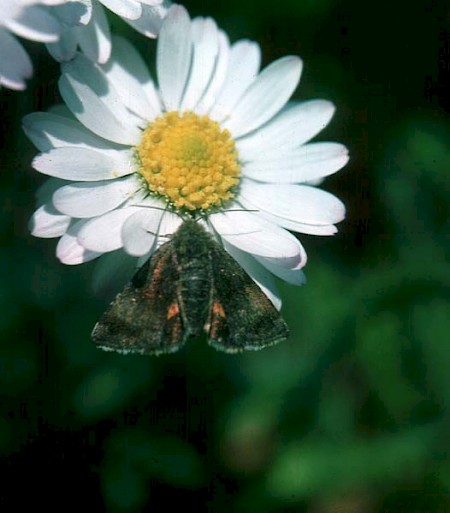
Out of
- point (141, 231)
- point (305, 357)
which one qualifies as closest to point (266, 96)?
point (141, 231)

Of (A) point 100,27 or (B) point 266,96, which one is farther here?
(B) point 266,96

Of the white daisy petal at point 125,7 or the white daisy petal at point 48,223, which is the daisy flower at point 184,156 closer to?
the white daisy petal at point 48,223

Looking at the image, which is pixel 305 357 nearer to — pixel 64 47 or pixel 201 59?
pixel 201 59

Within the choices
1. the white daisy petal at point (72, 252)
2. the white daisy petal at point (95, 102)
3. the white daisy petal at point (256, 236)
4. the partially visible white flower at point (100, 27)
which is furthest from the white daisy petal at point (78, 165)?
the white daisy petal at point (256, 236)

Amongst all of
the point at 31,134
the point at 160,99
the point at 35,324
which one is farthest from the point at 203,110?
the point at 35,324

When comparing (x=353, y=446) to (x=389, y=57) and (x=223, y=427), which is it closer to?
(x=223, y=427)

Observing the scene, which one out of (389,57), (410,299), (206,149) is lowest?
(410,299)
